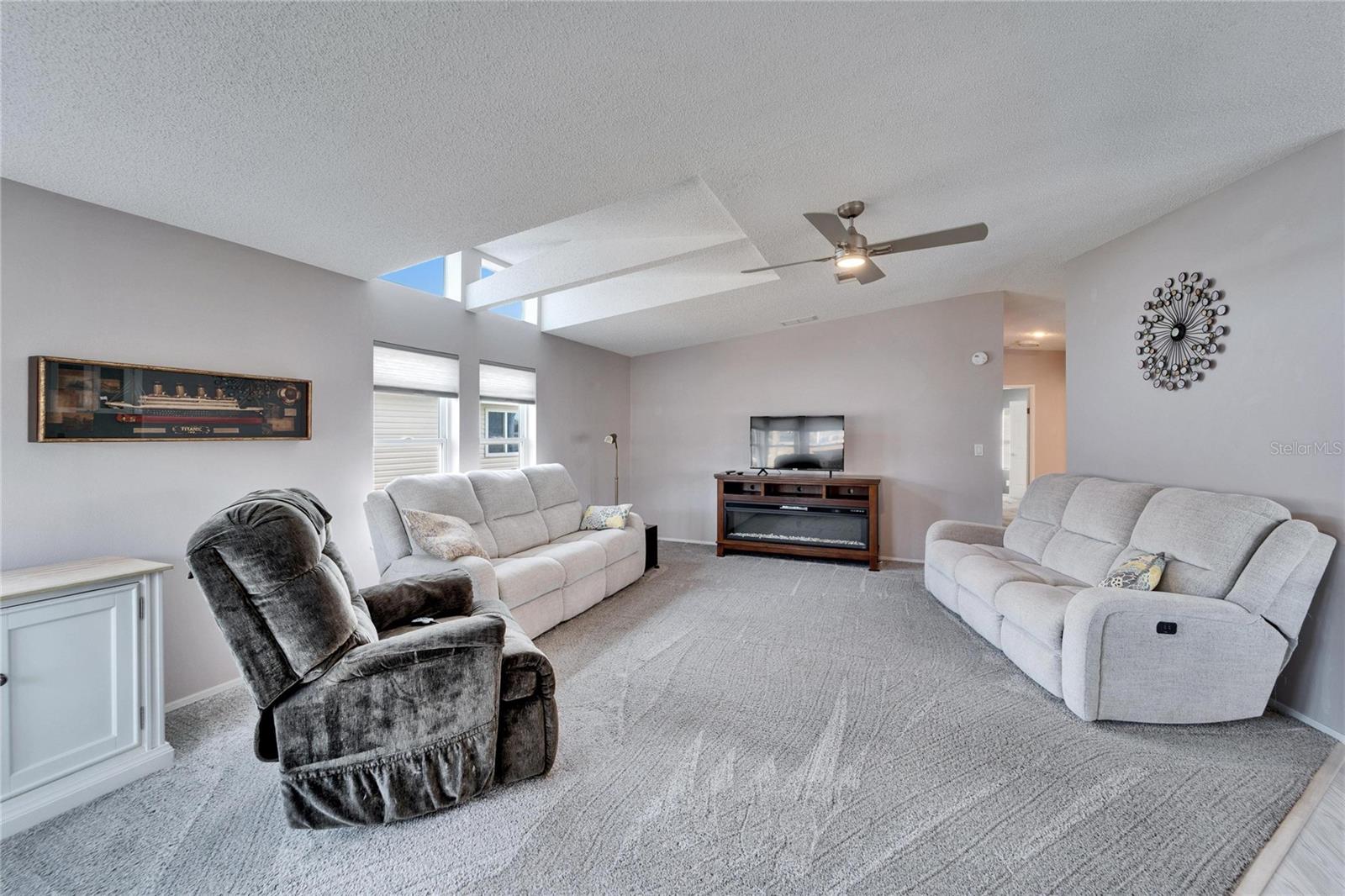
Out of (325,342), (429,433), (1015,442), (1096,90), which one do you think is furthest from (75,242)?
(1015,442)

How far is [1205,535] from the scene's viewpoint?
246 centimetres

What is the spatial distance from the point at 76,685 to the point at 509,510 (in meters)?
2.36

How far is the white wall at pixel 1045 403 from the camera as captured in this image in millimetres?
7344

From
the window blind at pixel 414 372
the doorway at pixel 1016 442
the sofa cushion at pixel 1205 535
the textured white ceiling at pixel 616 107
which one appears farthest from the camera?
the doorway at pixel 1016 442

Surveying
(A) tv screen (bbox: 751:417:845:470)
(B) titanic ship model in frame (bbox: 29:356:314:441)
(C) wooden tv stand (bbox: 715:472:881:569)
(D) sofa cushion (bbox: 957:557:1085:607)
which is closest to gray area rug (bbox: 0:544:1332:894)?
(D) sofa cushion (bbox: 957:557:1085:607)

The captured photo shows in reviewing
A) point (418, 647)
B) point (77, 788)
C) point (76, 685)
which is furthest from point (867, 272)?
point (77, 788)

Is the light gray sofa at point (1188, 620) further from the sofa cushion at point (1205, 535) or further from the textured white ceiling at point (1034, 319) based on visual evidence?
the textured white ceiling at point (1034, 319)

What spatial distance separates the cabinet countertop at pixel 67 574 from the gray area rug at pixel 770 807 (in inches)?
31.3

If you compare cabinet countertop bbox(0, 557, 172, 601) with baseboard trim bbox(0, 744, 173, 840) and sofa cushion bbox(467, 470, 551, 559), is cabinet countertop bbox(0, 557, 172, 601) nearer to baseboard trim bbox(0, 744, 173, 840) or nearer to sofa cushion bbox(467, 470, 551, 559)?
baseboard trim bbox(0, 744, 173, 840)

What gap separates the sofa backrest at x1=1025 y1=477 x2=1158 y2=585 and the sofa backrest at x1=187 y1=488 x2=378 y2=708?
3790mm

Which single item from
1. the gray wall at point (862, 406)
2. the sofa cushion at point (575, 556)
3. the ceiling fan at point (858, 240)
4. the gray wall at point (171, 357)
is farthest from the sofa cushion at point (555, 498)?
the ceiling fan at point (858, 240)

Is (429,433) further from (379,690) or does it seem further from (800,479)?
(800,479)

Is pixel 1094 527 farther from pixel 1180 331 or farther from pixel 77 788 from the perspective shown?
pixel 77 788

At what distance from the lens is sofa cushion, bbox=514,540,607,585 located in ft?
11.6
